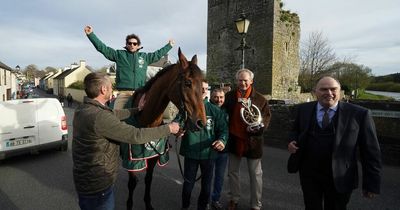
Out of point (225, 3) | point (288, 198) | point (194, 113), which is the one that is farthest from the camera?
point (225, 3)

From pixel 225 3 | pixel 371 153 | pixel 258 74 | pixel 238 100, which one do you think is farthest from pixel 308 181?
pixel 225 3

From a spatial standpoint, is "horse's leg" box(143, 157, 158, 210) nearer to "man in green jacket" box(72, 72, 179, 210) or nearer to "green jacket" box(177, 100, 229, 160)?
"green jacket" box(177, 100, 229, 160)

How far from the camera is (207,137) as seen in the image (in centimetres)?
392

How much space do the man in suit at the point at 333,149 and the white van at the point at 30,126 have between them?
285 inches

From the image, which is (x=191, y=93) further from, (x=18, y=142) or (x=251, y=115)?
(x=18, y=142)

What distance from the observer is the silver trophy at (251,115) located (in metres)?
3.94

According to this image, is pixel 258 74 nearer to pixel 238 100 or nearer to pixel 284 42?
pixel 284 42

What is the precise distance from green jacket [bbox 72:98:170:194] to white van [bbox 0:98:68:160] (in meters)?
6.13

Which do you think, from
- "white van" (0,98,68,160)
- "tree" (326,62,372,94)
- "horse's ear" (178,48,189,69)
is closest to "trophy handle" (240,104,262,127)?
"horse's ear" (178,48,189,69)

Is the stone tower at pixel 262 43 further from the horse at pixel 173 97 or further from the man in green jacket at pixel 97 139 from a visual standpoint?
the man in green jacket at pixel 97 139

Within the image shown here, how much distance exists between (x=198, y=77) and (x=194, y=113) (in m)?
0.38

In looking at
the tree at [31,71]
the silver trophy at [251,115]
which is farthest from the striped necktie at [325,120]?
the tree at [31,71]

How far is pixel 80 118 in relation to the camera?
2453 millimetres

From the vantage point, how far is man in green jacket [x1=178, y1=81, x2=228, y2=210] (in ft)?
12.5
